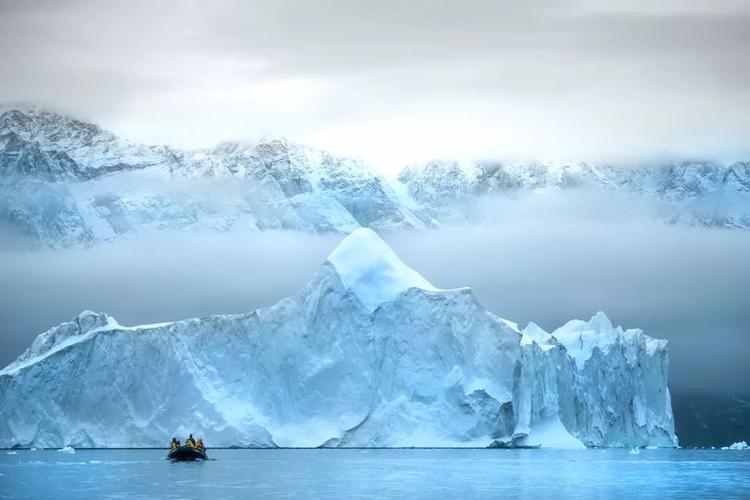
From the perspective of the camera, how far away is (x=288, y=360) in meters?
104

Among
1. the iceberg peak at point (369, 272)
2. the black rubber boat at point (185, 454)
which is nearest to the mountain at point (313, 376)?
the iceberg peak at point (369, 272)

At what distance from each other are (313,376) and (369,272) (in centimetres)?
883

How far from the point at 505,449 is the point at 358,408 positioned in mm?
18883

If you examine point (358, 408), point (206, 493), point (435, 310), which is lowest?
point (206, 493)

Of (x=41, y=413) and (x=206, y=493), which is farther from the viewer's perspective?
(x=41, y=413)

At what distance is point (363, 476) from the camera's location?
71.3 meters

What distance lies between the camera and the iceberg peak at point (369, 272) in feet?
342

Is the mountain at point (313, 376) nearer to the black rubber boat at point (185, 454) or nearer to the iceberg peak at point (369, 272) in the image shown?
the iceberg peak at point (369, 272)

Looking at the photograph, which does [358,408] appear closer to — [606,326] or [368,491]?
[606,326]

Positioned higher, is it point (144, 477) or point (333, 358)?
point (333, 358)

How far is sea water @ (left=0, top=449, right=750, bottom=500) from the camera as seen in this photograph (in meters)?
60.2

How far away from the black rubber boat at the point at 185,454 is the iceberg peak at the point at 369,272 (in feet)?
73.3

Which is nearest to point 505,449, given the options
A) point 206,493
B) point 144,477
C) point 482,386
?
point 482,386

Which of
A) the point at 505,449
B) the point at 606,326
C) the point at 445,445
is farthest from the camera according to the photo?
the point at 606,326
